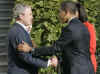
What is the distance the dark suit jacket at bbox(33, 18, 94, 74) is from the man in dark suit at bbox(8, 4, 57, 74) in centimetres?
25

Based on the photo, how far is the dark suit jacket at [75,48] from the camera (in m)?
3.98

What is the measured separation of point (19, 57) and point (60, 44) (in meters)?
0.53

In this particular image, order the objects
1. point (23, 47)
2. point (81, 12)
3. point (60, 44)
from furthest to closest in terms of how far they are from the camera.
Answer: point (81, 12) → point (60, 44) → point (23, 47)

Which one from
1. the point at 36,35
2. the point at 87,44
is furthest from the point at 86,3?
the point at 87,44

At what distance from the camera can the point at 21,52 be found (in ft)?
13.2

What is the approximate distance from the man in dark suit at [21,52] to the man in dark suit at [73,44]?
10 cm

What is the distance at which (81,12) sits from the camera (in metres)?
4.38

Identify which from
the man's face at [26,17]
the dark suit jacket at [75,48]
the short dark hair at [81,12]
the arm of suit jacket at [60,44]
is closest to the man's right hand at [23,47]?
the arm of suit jacket at [60,44]

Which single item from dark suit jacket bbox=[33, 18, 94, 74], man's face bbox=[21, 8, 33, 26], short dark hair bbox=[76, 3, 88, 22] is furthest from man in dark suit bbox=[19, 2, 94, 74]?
man's face bbox=[21, 8, 33, 26]

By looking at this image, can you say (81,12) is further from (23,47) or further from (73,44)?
(23,47)

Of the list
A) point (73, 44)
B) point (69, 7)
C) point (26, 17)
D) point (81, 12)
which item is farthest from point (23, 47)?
point (81, 12)

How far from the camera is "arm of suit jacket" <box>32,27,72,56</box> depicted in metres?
3.99

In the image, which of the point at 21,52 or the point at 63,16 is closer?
the point at 21,52

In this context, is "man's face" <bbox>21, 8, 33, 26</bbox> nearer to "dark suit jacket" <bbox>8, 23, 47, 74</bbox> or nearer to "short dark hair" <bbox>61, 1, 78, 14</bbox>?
"dark suit jacket" <bbox>8, 23, 47, 74</bbox>
